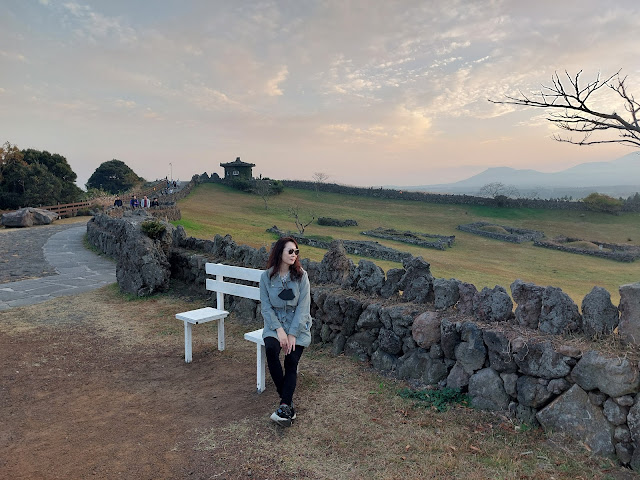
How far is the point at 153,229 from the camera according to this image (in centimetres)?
1046

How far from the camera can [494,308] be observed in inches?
203

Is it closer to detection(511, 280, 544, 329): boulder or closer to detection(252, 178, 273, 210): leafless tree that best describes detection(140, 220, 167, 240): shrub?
detection(511, 280, 544, 329): boulder

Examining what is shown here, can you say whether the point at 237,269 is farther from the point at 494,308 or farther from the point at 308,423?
the point at 494,308

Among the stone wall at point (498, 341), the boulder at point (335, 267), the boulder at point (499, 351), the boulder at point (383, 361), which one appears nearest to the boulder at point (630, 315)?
→ the stone wall at point (498, 341)

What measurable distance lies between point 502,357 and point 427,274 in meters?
1.62

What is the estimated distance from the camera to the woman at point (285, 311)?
4.84 m

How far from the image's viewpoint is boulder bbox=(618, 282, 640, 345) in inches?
166

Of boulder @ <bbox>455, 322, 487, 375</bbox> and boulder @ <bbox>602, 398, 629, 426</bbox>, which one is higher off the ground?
boulder @ <bbox>455, 322, 487, 375</bbox>

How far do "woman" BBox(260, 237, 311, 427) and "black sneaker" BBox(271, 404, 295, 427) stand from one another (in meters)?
0.21

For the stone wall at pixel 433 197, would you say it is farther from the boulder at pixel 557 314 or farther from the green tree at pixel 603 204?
the boulder at pixel 557 314

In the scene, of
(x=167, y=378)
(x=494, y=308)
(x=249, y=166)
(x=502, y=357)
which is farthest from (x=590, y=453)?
(x=249, y=166)

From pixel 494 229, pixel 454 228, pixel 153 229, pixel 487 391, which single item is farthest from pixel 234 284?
pixel 454 228

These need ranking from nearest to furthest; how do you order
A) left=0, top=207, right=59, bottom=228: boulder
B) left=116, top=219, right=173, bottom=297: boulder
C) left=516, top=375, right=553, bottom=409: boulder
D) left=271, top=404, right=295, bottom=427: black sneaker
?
left=516, top=375, right=553, bottom=409: boulder < left=271, top=404, right=295, bottom=427: black sneaker < left=116, top=219, right=173, bottom=297: boulder < left=0, top=207, right=59, bottom=228: boulder

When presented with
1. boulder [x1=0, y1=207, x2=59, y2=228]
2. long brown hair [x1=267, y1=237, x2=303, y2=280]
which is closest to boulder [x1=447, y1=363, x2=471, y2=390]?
long brown hair [x1=267, y1=237, x2=303, y2=280]
